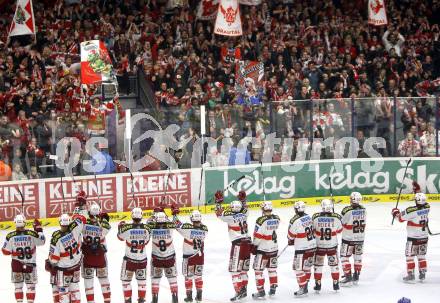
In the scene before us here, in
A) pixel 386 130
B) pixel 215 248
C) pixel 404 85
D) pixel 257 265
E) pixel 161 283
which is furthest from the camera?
pixel 404 85

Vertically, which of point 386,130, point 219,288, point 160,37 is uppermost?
point 160,37

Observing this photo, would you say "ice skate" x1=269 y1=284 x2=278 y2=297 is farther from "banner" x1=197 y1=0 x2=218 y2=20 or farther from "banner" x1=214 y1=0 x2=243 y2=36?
"banner" x1=197 y1=0 x2=218 y2=20

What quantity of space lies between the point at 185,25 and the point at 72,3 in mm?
2926

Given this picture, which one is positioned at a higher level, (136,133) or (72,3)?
(72,3)

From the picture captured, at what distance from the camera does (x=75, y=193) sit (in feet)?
74.4

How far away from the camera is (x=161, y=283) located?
59.9 ft

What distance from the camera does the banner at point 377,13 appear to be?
2792cm

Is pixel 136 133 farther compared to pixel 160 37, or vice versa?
pixel 160 37

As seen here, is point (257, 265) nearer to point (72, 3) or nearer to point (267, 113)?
point (267, 113)

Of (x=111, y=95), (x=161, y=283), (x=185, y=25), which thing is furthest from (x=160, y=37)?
(x=161, y=283)

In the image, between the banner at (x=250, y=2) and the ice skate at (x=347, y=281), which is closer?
the ice skate at (x=347, y=281)

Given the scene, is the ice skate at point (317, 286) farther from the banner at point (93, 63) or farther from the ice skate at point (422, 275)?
the banner at point (93, 63)

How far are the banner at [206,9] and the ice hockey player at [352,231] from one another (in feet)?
37.9

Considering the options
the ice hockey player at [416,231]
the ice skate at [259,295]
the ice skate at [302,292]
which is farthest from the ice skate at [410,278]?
the ice skate at [259,295]
